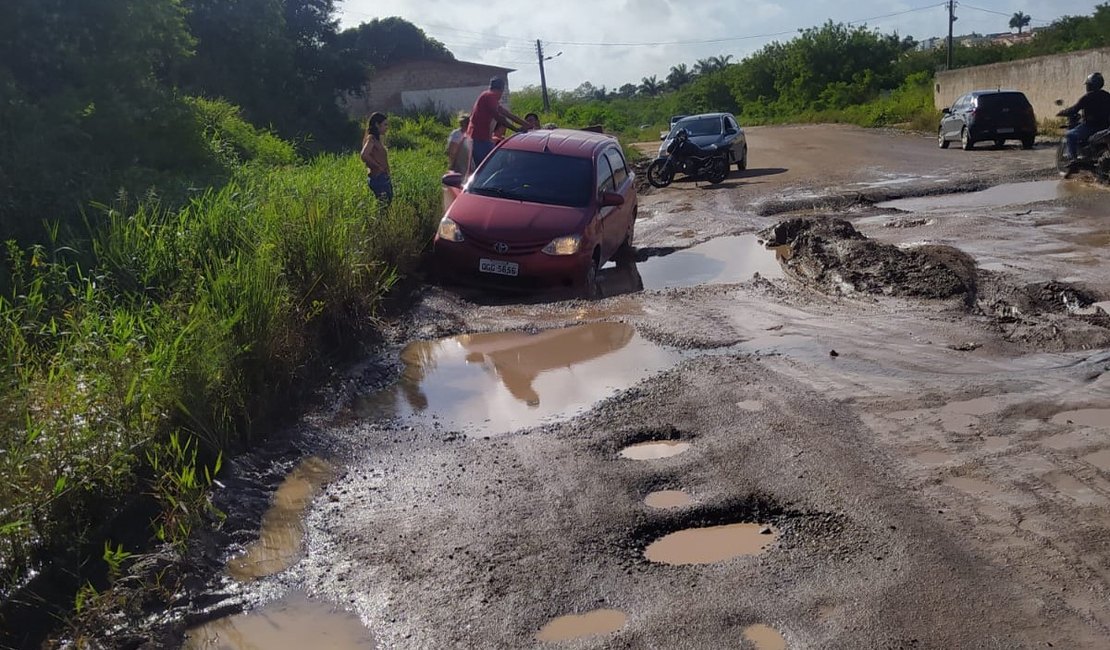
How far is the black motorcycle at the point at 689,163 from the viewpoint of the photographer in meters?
21.8

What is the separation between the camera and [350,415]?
269 inches

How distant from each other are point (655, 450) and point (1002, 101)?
24.3 m

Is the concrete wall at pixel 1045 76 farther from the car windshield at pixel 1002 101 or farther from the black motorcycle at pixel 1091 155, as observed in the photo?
the black motorcycle at pixel 1091 155

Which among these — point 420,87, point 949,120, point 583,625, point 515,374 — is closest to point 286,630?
point 583,625

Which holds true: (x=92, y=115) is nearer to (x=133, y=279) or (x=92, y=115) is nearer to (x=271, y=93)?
(x=133, y=279)

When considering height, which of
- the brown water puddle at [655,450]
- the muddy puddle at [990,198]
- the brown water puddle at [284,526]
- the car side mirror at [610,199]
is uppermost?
the car side mirror at [610,199]

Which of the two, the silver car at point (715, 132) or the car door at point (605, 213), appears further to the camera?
the silver car at point (715, 132)

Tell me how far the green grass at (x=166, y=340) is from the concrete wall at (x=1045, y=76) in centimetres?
2607

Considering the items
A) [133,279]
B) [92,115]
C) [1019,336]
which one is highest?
[92,115]

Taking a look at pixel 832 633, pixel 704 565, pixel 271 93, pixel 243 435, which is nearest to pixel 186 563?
pixel 243 435

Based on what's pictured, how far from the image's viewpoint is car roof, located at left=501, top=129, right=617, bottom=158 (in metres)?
11.9

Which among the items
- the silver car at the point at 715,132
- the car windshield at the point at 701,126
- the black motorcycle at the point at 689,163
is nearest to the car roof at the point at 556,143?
the black motorcycle at the point at 689,163

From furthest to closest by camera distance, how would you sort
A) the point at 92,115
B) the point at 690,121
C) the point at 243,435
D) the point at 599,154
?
the point at 690,121 < the point at 92,115 < the point at 599,154 < the point at 243,435

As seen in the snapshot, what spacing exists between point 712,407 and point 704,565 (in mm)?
2102
